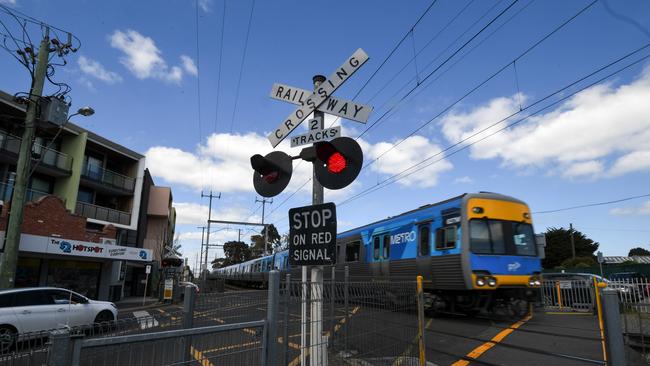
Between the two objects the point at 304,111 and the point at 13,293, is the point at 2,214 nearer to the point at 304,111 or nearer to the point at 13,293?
the point at 13,293

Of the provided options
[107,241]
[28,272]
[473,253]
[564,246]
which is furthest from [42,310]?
[564,246]

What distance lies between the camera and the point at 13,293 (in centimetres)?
1065

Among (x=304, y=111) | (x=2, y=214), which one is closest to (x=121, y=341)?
(x=304, y=111)

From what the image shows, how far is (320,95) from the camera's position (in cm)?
528

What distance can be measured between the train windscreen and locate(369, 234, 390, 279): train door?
3943 mm

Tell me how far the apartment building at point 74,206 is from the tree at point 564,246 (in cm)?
5277

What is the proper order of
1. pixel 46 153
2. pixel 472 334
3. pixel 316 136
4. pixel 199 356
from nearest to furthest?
pixel 199 356 < pixel 316 136 < pixel 472 334 < pixel 46 153

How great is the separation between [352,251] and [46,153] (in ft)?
66.2

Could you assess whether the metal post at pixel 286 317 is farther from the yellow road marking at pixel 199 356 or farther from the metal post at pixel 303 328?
the yellow road marking at pixel 199 356

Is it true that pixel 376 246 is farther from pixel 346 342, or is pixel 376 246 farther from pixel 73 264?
pixel 73 264

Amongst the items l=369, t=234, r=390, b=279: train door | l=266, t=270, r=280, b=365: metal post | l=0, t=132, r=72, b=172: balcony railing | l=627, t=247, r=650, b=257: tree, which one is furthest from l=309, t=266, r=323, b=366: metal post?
l=627, t=247, r=650, b=257: tree

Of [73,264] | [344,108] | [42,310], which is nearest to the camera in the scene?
[344,108]

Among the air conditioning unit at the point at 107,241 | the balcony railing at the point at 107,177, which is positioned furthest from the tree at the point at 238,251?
the air conditioning unit at the point at 107,241

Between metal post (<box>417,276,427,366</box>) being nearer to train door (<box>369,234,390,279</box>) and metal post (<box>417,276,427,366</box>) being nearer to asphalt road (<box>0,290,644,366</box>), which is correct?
asphalt road (<box>0,290,644,366</box>)
